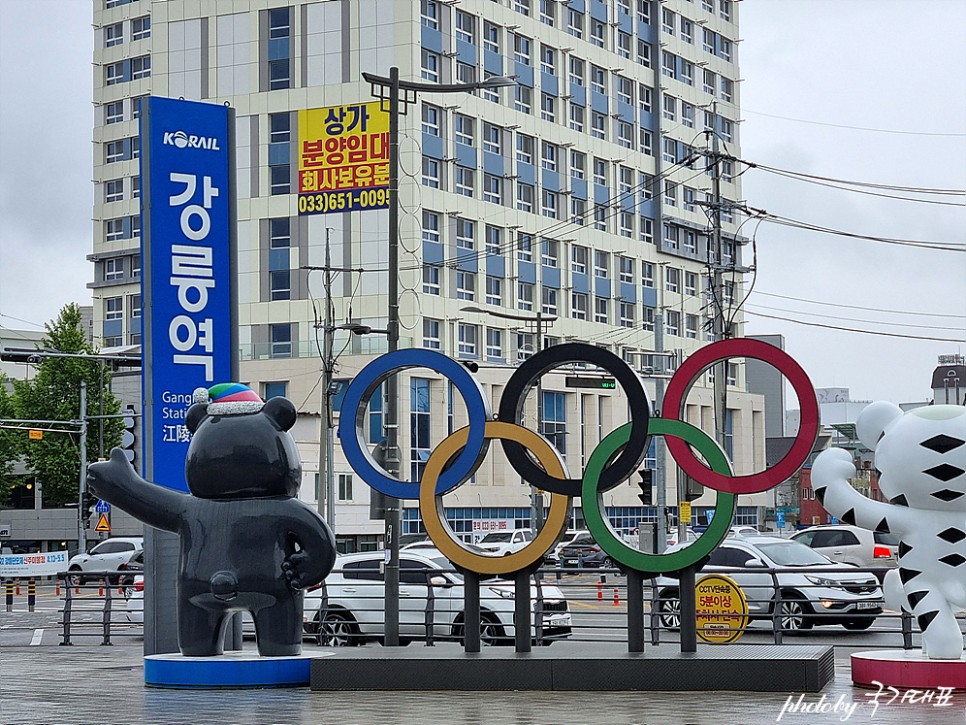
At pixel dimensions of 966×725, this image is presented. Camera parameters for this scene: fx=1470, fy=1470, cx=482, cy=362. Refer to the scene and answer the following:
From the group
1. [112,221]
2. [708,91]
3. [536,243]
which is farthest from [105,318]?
[708,91]

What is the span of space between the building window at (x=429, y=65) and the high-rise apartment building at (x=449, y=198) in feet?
0.26

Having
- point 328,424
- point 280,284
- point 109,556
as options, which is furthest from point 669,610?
point 280,284

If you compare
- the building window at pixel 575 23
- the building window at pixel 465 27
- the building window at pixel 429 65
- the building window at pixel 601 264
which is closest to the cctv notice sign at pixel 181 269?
the building window at pixel 429 65

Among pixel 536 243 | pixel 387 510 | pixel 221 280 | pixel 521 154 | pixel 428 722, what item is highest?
pixel 521 154

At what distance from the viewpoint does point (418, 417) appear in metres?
62.9

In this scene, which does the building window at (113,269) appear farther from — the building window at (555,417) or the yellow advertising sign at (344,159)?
the building window at (555,417)

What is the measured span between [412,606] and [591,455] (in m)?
8.03

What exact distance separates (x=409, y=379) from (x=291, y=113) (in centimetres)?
1290

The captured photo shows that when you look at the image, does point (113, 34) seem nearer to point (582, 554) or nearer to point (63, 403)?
point (63, 403)

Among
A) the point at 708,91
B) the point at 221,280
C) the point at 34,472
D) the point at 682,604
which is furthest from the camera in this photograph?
the point at 708,91

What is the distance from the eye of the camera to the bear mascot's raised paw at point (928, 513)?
14.3 meters

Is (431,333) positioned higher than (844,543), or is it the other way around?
(431,333)

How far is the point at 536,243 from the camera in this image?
68.9 meters

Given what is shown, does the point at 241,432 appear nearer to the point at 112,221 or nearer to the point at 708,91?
the point at 112,221
